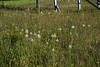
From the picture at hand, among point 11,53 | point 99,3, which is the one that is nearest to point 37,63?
point 11,53

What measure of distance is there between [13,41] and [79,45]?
1.66 meters

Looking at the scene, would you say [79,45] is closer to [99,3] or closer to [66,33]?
[66,33]

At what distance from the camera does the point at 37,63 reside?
11.8 ft

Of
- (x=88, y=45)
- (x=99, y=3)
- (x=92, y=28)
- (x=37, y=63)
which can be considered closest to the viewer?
(x=37, y=63)

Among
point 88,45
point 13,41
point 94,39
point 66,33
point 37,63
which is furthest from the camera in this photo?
point 66,33

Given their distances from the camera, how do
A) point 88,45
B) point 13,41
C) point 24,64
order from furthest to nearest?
point 88,45
point 13,41
point 24,64

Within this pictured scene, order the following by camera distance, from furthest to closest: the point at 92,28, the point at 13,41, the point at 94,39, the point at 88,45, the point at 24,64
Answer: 1. the point at 92,28
2. the point at 94,39
3. the point at 88,45
4. the point at 13,41
5. the point at 24,64

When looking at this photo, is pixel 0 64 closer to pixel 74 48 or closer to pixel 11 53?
pixel 11 53

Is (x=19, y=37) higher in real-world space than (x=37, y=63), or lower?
higher

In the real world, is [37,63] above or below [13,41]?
below

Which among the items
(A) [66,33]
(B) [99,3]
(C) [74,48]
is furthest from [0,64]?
(B) [99,3]

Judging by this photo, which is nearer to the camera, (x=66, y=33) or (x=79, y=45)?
(x=79, y=45)

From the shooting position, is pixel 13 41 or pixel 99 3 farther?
pixel 99 3

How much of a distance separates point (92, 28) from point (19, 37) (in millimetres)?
2819
